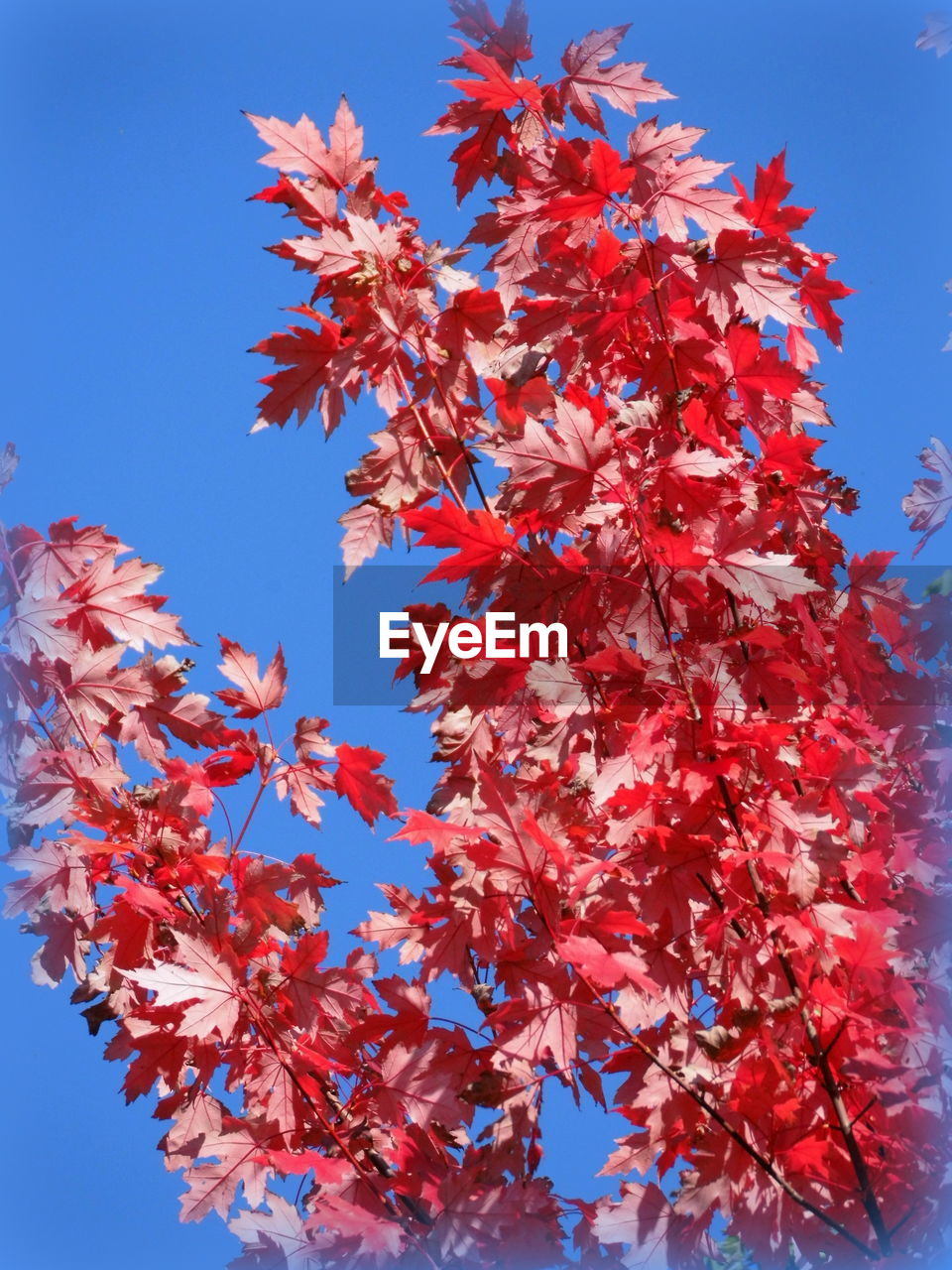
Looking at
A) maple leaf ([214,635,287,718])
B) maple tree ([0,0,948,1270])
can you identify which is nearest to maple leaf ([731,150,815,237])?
maple tree ([0,0,948,1270])

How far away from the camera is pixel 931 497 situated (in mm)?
2393

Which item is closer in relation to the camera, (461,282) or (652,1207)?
(652,1207)

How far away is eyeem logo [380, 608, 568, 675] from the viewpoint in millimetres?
1639

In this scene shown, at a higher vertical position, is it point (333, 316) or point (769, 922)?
point (333, 316)

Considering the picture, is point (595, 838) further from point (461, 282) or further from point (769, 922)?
point (461, 282)

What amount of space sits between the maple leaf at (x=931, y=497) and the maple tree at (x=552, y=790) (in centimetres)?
26

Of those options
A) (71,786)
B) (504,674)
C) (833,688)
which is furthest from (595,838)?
(71,786)

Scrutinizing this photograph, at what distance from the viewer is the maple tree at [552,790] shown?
4.87 feet

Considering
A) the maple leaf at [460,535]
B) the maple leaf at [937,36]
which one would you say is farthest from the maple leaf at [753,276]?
the maple leaf at [937,36]

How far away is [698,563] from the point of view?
150 centimetres

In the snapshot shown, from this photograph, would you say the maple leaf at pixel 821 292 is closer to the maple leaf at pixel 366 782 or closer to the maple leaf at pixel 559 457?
the maple leaf at pixel 559 457

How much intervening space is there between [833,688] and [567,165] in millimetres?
987

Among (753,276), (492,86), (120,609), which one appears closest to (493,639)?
(753,276)

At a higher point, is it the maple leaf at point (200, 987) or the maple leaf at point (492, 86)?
the maple leaf at point (492, 86)
